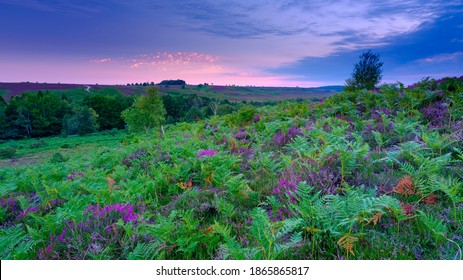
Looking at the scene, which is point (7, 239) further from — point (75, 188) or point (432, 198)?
point (432, 198)

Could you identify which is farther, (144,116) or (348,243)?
(144,116)

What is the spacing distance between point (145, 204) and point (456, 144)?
5.92m

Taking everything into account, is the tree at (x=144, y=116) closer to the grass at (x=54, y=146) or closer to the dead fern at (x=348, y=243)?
the grass at (x=54, y=146)

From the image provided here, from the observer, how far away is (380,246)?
8.30ft

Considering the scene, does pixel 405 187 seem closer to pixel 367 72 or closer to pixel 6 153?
pixel 367 72

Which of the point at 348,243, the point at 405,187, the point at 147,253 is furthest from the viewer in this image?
the point at 405,187

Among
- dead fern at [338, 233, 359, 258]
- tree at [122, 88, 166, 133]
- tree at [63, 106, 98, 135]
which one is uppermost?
dead fern at [338, 233, 359, 258]

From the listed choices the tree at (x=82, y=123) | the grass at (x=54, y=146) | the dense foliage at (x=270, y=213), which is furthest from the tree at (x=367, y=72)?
the tree at (x=82, y=123)

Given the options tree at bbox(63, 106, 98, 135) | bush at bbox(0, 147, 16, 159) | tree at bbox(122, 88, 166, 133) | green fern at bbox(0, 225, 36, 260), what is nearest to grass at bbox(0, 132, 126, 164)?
bush at bbox(0, 147, 16, 159)

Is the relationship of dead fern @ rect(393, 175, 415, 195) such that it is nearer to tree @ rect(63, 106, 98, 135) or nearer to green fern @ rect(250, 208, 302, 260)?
green fern @ rect(250, 208, 302, 260)

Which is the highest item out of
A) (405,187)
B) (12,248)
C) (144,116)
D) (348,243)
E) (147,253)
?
(405,187)

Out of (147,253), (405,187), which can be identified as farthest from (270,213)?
(405,187)

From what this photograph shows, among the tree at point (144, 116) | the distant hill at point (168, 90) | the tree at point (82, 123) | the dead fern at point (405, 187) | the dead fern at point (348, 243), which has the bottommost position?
the tree at point (82, 123)

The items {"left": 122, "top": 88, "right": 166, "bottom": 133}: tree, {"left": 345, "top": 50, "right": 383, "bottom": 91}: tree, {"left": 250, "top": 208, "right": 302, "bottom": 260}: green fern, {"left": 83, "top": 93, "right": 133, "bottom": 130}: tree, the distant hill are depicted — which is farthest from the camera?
the distant hill
